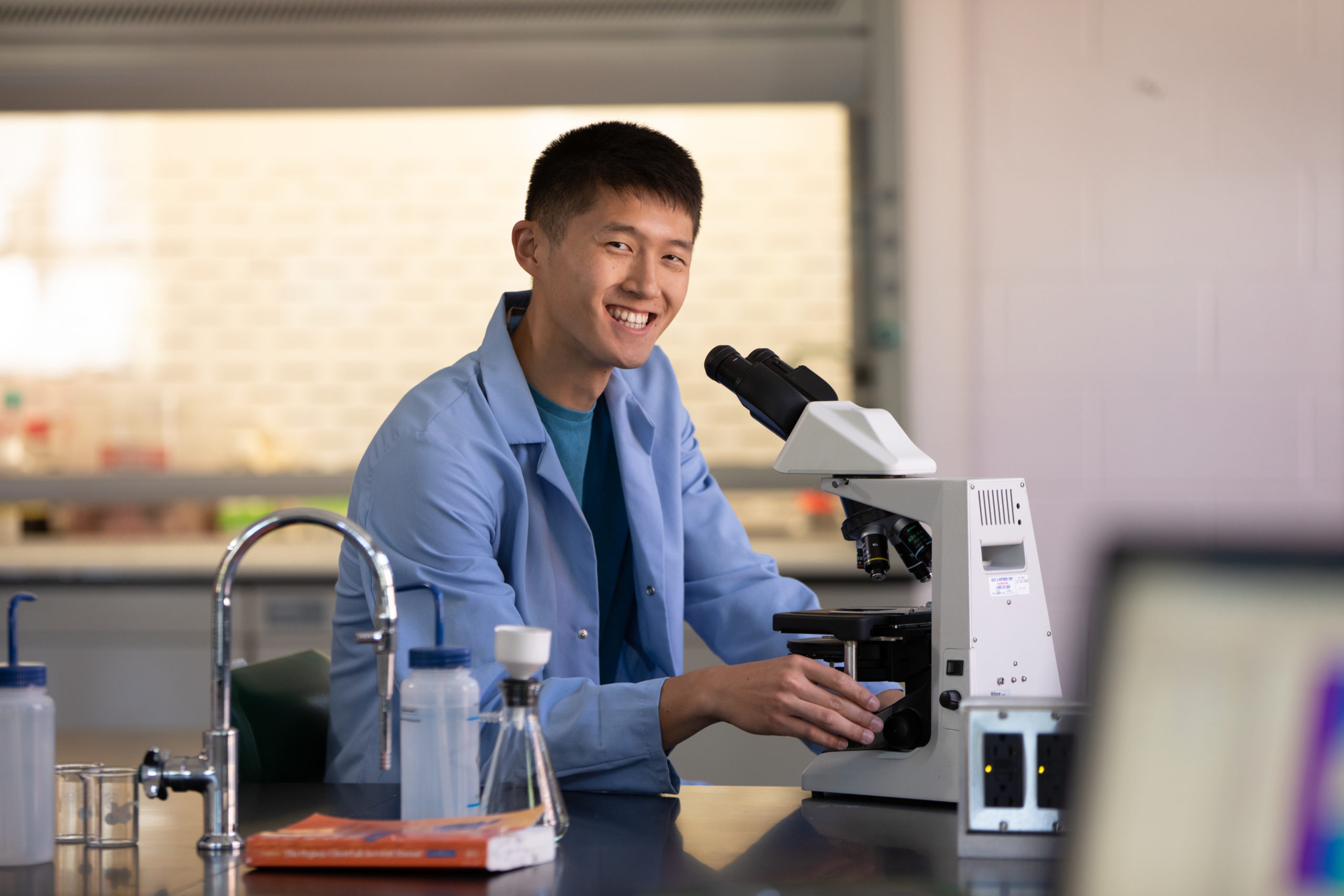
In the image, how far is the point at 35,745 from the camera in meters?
1.19

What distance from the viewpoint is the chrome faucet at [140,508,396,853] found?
1186mm

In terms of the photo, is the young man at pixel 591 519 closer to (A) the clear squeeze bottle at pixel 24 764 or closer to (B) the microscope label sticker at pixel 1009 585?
(B) the microscope label sticker at pixel 1009 585

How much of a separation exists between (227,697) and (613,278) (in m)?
0.89

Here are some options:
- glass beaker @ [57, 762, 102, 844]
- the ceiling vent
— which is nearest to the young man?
glass beaker @ [57, 762, 102, 844]

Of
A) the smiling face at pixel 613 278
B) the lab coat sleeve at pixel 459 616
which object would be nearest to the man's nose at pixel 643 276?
the smiling face at pixel 613 278

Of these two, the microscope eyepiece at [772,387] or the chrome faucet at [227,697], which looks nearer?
the chrome faucet at [227,697]

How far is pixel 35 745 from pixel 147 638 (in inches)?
81.4

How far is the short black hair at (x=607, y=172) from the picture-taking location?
6.13 feet

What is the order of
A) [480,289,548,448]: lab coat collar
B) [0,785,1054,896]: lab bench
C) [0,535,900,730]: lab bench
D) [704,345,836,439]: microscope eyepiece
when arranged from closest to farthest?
[0,785,1054,896]: lab bench → [704,345,836,439]: microscope eyepiece → [480,289,548,448]: lab coat collar → [0,535,900,730]: lab bench

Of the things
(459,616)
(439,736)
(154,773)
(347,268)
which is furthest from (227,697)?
A: (347,268)

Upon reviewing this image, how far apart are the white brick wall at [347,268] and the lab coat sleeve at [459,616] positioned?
1.62m

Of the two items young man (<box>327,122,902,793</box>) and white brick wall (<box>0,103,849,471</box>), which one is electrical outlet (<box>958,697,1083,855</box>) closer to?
young man (<box>327,122,902,793</box>)

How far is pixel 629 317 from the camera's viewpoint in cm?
192

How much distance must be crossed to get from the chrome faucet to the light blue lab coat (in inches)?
7.9
